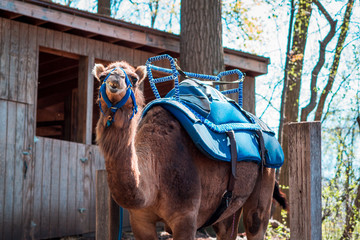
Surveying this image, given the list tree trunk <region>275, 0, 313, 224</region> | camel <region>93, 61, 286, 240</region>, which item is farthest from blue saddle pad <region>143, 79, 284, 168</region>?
tree trunk <region>275, 0, 313, 224</region>

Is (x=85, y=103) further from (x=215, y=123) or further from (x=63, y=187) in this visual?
(x=215, y=123)

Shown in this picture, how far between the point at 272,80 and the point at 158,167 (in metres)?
15.3

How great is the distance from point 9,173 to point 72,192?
1.29m

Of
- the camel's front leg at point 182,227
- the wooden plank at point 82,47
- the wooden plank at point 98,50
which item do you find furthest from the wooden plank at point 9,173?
the camel's front leg at point 182,227

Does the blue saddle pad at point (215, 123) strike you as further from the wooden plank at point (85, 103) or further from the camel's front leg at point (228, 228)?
the wooden plank at point (85, 103)

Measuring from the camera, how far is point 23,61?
9102 mm

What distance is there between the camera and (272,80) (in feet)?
63.1

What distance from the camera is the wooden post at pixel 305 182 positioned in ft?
14.1

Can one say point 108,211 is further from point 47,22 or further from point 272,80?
point 272,80

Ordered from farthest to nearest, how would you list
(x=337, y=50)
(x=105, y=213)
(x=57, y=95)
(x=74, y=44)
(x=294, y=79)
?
(x=294, y=79) < (x=337, y=50) < (x=57, y=95) < (x=74, y=44) < (x=105, y=213)

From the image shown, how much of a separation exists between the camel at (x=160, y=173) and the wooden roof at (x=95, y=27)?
470 centimetres

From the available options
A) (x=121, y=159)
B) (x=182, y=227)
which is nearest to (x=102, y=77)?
(x=121, y=159)

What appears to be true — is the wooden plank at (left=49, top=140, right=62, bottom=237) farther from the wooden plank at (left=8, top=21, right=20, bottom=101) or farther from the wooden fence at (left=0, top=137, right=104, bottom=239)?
the wooden plank at (left=8, top=21, right=20, bottom=101)

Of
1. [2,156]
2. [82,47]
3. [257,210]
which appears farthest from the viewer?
[82,47]
